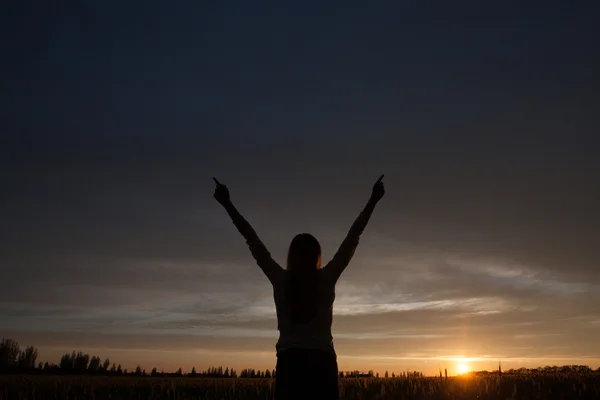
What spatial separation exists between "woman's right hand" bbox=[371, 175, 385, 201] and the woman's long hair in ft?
5.12

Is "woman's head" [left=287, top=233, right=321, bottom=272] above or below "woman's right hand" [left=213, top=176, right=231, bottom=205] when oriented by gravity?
below

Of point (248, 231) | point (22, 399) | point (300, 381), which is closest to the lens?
point (300, 381)

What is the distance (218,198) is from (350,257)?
1778 millimetres

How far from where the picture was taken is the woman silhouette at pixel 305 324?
18.0ft

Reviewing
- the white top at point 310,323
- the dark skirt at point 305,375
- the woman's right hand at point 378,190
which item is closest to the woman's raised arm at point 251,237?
the white top at point 310,323

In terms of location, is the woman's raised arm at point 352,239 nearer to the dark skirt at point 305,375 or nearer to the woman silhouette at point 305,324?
the woman silhouette at point 305,324

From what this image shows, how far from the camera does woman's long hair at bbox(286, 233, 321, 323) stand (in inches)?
217

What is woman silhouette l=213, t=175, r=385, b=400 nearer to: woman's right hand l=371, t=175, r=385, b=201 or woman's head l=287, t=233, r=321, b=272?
woman's head l=287, t=233, r=321, b=272

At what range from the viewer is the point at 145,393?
60.0ft

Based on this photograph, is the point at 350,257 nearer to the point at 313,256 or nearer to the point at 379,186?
the point at 313,256

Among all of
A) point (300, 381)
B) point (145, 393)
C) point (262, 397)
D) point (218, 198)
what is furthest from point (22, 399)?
point (300, 381)

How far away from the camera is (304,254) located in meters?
5.65

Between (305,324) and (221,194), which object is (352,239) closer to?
(305,324)

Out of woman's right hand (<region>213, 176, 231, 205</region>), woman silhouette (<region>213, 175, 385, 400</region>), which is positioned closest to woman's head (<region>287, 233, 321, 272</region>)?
woman silhouette (<region>213, 175, 385, 400</region>)
